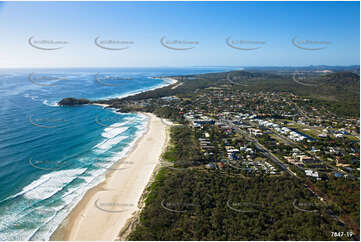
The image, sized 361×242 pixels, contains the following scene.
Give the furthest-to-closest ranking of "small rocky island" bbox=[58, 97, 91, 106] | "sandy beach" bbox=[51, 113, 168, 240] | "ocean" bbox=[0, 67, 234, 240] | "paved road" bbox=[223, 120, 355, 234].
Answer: "small rocky island" bbox=[58, 97, 91, 106]
"ocean" bbox=[0, 67, 234, 240]
"paved road" bbox=[223, 120, 355, 234]
"sandy beach" bbox=[51, 113, 168, 240]

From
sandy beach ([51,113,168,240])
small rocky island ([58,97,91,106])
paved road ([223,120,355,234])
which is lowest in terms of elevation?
sandy beach ([51,113,168,240])

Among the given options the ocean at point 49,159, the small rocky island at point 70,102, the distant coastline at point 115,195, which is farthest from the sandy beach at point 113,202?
the small rocky island at point 70,102

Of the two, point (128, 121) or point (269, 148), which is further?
point (128, 121)

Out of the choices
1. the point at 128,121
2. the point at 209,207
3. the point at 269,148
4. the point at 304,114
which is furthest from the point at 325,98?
the point at 209,207

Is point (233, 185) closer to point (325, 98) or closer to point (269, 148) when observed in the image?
point (269, 148)

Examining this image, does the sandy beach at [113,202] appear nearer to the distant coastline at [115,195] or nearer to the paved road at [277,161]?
the distant coastline at [115,195]

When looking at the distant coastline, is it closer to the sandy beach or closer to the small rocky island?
the sandy beach

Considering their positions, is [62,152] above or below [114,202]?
above

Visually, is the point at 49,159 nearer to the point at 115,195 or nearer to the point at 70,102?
the point at 115,195

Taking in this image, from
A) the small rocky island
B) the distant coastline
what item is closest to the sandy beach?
the distant coastline
